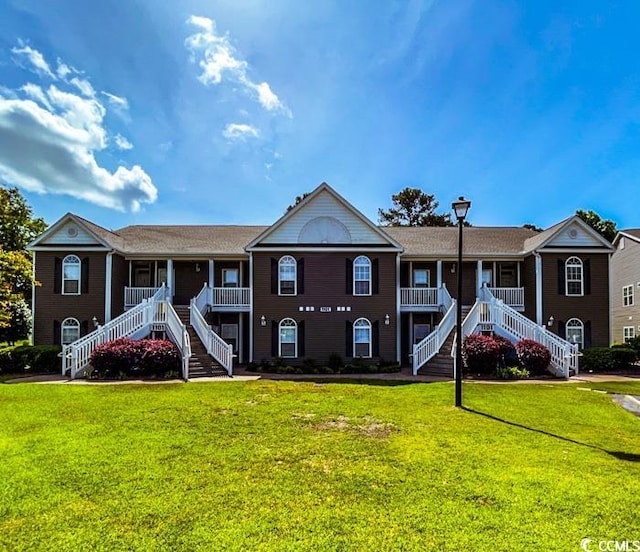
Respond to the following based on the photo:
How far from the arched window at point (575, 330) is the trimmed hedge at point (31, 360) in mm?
22495

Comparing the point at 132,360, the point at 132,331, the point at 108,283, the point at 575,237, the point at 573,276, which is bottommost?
the point at 132,360

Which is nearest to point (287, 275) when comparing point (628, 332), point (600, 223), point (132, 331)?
point (132, 331)

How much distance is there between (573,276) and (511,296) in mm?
3018

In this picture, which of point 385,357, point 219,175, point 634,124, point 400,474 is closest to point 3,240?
point 219,175

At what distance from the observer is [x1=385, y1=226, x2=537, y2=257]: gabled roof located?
20.2 metres

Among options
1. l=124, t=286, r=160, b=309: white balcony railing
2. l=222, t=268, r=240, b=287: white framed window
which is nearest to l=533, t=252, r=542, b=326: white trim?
l=222, t=268, r=240, b=287: white framed window

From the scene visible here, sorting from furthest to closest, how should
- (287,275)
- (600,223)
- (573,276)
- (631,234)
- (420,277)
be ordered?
(600,223)
(631,234)
(420,277)
(573,276)
(287,275)

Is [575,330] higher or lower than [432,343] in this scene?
higher

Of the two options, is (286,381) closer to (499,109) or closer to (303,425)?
(303,425)

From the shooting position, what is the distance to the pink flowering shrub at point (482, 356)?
50.8 ft

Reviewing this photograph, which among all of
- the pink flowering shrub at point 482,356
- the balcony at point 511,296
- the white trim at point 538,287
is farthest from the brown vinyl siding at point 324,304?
the white trim at point 538,287

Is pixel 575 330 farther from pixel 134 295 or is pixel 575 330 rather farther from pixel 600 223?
pixel 600 223

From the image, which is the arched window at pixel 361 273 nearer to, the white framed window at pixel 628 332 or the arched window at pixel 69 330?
the arched window at pixel 69 330

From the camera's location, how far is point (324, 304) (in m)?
18.9
